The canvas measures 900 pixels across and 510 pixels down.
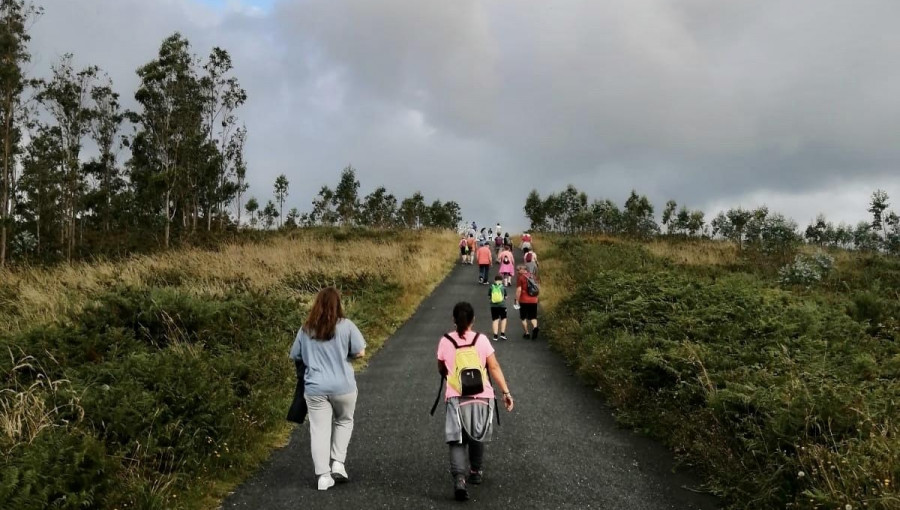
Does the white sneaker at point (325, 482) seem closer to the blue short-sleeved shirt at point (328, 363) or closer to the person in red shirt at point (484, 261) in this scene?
the blue short-sleeved shirt at point (328, 363)

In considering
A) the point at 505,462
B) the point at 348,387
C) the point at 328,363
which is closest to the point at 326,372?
the point at 328,363

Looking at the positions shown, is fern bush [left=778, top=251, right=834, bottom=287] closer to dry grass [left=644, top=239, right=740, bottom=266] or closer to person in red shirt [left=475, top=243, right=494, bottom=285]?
dry grass [left=644, top=239, right=740, bottom=266]

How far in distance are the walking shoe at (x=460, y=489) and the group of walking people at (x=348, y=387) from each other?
0.5 inches

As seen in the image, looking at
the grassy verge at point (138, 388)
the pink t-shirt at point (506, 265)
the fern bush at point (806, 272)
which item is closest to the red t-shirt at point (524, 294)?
the grassy verge at point (138, 388)

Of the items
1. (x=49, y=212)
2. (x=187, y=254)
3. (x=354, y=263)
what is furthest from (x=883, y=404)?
(x=49, y=212)

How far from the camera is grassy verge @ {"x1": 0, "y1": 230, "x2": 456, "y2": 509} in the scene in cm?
463

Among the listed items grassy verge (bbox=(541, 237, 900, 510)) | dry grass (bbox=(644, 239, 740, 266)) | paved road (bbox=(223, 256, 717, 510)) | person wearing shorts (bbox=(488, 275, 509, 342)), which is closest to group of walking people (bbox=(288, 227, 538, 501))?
paved road (bbox=(223, 256, 717, 510))

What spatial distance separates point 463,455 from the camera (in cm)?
541

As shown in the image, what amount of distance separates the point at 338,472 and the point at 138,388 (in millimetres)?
2308

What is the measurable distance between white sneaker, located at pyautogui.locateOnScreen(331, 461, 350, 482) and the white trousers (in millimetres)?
38

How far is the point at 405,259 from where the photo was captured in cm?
2666

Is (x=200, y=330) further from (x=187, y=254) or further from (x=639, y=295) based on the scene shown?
(x=187, y=254)

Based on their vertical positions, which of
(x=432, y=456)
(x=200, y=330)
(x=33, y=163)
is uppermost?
(x=33, y=163)

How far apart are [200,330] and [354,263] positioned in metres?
12.8
